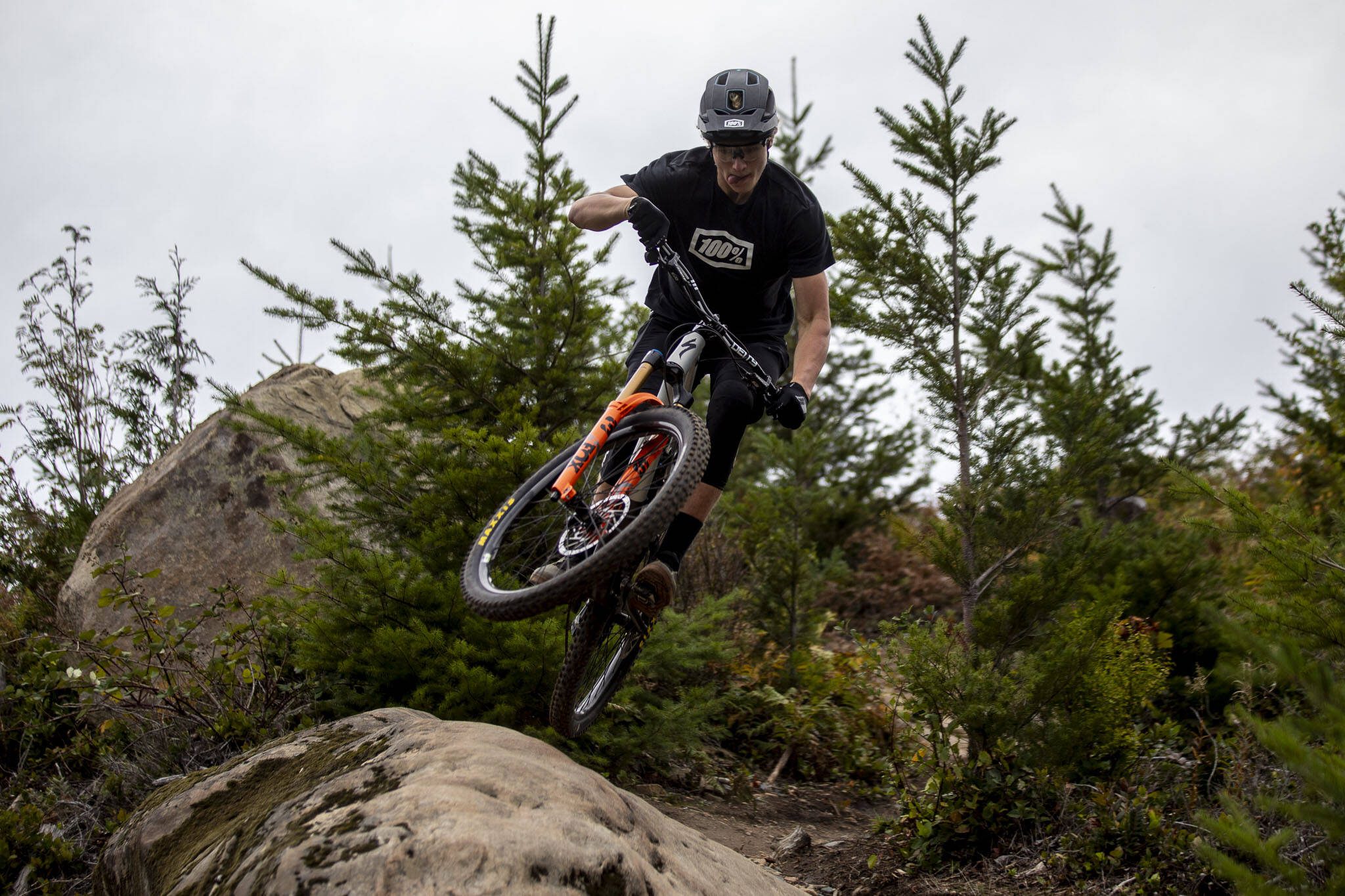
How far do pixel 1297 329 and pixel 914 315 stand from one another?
433 centimetres

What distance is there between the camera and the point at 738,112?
4328mm

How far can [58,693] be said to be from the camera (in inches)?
287

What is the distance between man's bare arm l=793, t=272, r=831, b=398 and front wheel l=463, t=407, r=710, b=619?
35.2 inches

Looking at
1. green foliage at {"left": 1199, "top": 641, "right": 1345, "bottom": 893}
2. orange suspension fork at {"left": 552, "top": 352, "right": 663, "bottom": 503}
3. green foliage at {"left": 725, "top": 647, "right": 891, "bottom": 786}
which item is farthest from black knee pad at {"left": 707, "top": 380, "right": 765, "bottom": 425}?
green foliage at {"left": 725, "top": 647, "right": 891, "bottom": 786}

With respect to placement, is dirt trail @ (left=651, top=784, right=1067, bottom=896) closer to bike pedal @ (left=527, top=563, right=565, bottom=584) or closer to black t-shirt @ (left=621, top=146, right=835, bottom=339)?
bike pedal @ (left=527, top=563, right=565, bottom=584)

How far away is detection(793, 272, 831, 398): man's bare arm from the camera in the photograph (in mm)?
4840

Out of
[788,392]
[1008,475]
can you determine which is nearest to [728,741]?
[1008,475]

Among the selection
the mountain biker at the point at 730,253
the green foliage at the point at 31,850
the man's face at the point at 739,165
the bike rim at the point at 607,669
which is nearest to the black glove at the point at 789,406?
the mountain biker at the point at 730,253

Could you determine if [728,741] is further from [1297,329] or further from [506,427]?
[1297,329]

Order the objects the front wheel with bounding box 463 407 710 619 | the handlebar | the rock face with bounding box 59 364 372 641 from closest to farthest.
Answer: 1. the front wheel with bounding box 463 407 710 619
2. the handlebar
3. the rock face with bounding box 59 364 372 641

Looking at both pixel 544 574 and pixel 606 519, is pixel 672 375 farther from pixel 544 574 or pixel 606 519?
pixel 544 574

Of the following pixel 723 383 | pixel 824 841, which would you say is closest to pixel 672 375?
pixel 723 383

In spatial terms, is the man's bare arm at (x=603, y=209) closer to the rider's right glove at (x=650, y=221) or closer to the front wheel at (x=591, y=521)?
the rider's right glove at (x=650, y=221)

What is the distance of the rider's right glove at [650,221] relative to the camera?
4.41 m
